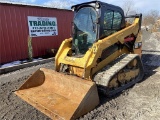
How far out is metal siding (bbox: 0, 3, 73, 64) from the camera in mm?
9422

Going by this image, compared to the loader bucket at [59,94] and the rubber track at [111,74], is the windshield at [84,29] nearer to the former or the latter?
the rubber track at [111,74]

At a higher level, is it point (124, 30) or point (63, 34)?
point (124, 30)

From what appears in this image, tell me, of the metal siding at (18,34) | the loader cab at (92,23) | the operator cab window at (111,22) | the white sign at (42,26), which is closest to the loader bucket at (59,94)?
the loader cab at (92,23)

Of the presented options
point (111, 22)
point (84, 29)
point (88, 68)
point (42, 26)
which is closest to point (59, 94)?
point (88, 68)

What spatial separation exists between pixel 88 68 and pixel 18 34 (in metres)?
6.22

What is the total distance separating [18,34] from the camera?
10.0 m

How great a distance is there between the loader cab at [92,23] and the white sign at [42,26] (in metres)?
5.17

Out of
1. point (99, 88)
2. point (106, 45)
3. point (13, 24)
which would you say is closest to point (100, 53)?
point (106, 45)

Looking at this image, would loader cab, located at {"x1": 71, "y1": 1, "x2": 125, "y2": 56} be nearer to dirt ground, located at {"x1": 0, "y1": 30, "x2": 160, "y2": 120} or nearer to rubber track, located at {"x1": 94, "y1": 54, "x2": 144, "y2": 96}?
rubber track, located at {"x1": 94, "y1": 54, "x2": 144, "y2": 96}

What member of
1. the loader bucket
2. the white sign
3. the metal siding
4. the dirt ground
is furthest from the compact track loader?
the white sign

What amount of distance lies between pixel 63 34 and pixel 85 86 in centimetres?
862

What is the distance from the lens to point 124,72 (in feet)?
18.1

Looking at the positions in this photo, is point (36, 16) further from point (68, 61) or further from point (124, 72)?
point (124, 72)

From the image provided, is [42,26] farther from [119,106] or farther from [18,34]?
[119,106]
